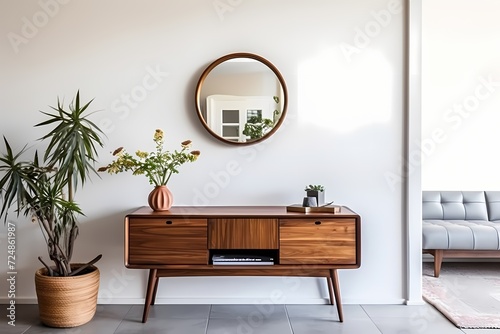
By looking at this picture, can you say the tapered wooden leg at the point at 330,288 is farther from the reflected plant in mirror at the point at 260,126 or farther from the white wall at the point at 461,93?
the white wall at the point at 461,93

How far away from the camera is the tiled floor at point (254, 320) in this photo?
246 cm

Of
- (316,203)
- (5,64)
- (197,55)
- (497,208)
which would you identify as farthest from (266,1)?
(497,208)

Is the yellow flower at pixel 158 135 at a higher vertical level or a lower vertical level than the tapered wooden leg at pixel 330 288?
higher

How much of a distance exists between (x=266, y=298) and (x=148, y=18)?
213cm

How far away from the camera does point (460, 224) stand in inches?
146

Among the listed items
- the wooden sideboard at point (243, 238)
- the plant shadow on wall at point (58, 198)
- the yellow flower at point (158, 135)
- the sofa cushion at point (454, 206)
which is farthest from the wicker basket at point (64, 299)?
the sofa cushion at point (454, 206)

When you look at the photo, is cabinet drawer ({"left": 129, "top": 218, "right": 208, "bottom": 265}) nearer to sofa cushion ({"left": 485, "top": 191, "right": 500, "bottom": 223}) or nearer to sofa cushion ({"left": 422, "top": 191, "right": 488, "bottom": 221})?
sofa cushion ({"left": 422, "top": 191, "right": 488, "bottom": 221})

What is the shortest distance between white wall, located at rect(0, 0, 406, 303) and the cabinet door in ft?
1.45

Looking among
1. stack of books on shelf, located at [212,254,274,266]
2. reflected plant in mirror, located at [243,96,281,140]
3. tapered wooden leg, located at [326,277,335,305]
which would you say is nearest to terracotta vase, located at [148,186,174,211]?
stack of books on shelf, located at [212,254,274,266]

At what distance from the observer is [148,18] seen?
2887mm

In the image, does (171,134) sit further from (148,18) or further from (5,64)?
(5,64)

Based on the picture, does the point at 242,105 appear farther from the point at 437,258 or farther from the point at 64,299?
the point at 437,258

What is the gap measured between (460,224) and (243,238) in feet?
7.53

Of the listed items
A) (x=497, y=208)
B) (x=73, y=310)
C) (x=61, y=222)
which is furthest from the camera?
(x=497, y=208)
